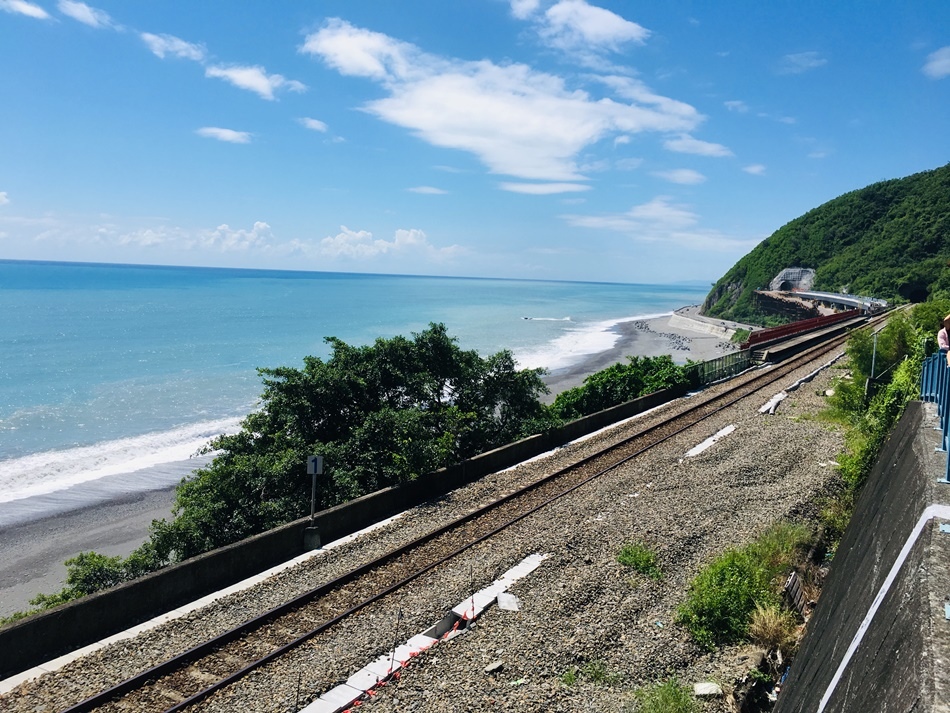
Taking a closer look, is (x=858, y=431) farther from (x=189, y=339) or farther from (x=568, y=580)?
(x=189, y=339)

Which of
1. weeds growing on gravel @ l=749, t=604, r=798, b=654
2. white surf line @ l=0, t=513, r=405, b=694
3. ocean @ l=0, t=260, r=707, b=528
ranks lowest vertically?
ocean @ l=0, t=260, r=707, b=528

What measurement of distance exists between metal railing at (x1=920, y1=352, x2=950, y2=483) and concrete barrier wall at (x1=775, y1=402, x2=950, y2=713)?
8.8 inches

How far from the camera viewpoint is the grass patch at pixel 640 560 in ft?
36.9

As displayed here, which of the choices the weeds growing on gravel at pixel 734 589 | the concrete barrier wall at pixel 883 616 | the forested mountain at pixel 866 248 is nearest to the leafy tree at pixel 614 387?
the weeds growing on gravel at pixel 734 589

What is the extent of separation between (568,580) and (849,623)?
5.62m

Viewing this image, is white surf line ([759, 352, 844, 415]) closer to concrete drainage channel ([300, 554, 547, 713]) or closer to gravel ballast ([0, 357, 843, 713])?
gravel ballast ([0, 357, 843, 713])

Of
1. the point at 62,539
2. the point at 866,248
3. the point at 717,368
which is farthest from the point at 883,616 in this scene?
the point at 866,248

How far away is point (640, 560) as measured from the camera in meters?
11.5

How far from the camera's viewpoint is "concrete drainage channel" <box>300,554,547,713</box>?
8156mm

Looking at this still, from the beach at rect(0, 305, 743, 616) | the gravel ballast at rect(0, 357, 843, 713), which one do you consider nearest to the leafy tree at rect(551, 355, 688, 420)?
the gravel ballast at rect(0, 357, 843, 713)

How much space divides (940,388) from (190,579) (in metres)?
12.0

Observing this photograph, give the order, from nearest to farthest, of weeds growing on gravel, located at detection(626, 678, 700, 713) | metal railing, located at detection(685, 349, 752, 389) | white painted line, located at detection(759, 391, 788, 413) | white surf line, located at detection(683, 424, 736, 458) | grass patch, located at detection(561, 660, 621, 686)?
weeds growing on gravel, located at detection(626, 678, 700, 713) < grass patch, located at detection(561, 660, 621, 686) < white surf line, located at detection(683, 424, 736, 458) < white painted line, located at detection(759, 391, 788, 413) < metal railing, located at detection(685, 349, 752, 389)

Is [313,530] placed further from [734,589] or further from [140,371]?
[140,371]

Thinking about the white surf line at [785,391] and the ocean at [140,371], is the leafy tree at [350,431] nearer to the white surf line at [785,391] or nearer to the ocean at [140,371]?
the white surf line at [785,391]
